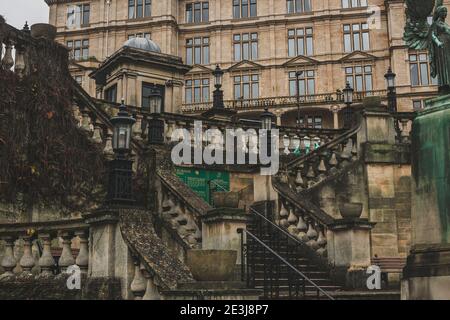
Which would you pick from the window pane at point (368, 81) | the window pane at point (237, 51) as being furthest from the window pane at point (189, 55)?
the window pane at point (368, 81)

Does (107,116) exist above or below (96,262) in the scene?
above

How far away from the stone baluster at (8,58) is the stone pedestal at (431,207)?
29.4ft

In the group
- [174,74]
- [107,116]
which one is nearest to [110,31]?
[174,74]

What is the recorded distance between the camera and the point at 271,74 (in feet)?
195

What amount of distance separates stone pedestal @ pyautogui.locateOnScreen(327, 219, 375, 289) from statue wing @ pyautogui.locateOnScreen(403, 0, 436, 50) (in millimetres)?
5041

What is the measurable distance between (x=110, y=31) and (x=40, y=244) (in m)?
52.9

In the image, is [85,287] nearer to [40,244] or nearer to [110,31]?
[40,244]

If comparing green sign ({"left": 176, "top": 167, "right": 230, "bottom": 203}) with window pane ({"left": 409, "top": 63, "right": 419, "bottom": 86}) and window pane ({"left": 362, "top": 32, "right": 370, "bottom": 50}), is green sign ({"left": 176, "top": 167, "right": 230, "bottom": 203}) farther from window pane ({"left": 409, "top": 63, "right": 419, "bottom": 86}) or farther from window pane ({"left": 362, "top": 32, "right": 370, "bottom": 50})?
window pane ({"left": 362, "top": 32, "right": 370, "bottom": 50})

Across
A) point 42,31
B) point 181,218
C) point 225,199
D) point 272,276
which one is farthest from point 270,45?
point 225,199

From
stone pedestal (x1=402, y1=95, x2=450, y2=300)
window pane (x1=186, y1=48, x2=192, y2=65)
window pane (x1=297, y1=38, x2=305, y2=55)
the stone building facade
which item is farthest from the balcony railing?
stone pedestal (x1=402, y1=95, x2=450, y2=300)

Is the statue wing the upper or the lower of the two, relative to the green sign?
upper

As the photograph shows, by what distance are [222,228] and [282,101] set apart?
1869 inches

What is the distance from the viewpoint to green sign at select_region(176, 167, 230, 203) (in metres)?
16.4

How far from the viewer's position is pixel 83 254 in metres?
9.52
